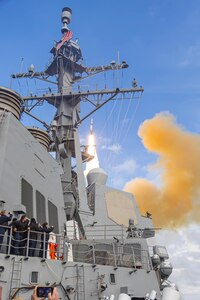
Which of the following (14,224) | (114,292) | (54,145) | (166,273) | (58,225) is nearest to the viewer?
(14,224)

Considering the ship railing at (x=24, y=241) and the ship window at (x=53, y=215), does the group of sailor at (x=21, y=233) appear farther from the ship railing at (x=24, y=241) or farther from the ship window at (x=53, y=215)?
the ship window at (x=53, y=215)

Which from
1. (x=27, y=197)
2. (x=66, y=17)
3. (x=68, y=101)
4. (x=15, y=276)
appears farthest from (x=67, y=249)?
(x=66, y=17)

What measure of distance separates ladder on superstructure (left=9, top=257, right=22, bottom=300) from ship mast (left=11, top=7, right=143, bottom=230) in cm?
603

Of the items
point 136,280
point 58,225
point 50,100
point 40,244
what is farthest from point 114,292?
point 50,100

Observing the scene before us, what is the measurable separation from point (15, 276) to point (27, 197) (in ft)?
8.11

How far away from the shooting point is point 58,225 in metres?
9.55

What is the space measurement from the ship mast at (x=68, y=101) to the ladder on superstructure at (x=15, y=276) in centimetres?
603

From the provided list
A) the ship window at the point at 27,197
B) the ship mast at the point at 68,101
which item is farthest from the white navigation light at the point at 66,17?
the ship window at the point at 27,197

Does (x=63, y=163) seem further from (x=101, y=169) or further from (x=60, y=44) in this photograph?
(x=60, y=44)

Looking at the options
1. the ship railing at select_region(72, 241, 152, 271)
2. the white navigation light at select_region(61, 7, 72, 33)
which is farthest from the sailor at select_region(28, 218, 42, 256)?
the white navigation light at select_region(61, 7, 72, 33)

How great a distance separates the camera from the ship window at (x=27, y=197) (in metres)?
7.93

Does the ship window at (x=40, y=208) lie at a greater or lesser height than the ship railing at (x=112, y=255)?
greater

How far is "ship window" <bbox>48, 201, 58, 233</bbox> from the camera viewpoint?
9125mm

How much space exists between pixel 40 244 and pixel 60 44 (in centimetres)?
1230
